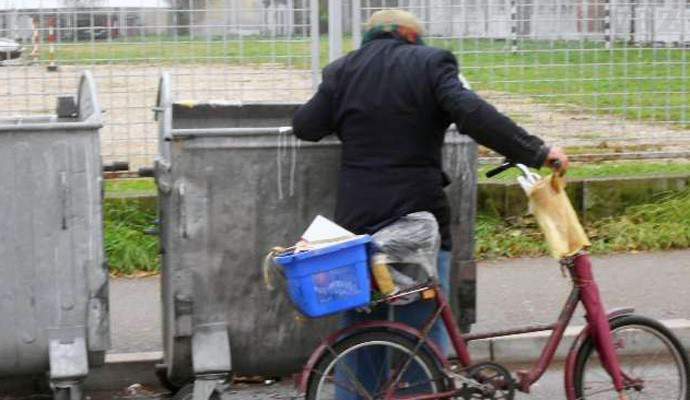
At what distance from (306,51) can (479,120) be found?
3987 mm

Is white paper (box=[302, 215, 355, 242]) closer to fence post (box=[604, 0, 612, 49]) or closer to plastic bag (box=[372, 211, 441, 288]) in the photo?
plastic bag (box=[372, 211, 441, 288])

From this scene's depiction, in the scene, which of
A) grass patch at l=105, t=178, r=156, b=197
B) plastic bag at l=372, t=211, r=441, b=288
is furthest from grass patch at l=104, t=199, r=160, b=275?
plastic bag at l=372, t=211, r=441, b=288

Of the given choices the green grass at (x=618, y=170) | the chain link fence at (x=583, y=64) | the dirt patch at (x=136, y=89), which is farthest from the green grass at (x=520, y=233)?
the chain link fence at (x=583, y=64)

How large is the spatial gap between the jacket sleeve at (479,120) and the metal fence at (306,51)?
12.2 feet

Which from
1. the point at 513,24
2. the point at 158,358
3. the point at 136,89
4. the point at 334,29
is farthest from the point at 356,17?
the point at 158,358

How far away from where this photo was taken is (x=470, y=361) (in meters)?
5.42

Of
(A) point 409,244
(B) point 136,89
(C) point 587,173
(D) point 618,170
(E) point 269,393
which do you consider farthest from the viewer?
(D) point 618,170

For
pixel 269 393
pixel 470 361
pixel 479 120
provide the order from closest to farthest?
pixel 479 120
pixel 470 361
pixel 269 393

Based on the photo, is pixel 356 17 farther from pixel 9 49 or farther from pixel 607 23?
pixel 9 49

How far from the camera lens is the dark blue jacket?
5117 mm

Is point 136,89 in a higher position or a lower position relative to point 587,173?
higher

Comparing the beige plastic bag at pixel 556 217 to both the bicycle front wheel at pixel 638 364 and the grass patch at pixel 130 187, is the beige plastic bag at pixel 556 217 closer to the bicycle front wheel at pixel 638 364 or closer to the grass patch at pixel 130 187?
the bicycle front wheel at pixel 638 364

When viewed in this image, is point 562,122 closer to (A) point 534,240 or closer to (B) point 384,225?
(A) point 534,240

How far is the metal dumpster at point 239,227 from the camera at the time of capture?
5.49 m
